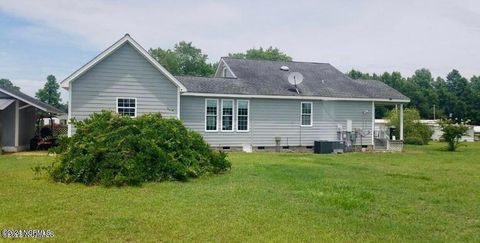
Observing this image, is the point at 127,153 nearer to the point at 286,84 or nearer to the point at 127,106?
the point at 127,106

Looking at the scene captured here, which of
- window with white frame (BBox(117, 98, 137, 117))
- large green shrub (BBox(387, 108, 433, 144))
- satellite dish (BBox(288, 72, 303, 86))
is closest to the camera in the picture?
window with white frame (BBox(117, 98, 137, 117))

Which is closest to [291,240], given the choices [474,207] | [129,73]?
[474,207]

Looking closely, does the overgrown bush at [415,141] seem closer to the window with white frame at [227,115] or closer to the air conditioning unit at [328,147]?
the air conditioning unit at [328,147]

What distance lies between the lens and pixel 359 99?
77.7ft

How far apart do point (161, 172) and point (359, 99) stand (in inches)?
614

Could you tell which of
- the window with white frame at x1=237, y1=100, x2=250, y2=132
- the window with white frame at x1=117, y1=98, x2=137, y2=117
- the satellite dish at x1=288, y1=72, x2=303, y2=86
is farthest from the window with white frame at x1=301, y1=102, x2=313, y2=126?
Result: the window with white frame at x1=117, y1=98, x2=137, y2=117

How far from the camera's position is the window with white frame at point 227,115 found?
21.6 m

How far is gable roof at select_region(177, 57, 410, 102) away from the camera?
2199cm

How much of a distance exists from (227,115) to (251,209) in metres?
14.4

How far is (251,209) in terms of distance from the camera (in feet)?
24.0

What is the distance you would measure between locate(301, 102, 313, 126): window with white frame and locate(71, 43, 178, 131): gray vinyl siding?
7172 millimetres

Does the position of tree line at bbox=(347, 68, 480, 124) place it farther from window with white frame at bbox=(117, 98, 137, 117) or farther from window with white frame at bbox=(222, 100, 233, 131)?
window with white frame at bbox=(117, 98, 137, 117)

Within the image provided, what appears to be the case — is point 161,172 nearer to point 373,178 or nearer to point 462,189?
point 373,178

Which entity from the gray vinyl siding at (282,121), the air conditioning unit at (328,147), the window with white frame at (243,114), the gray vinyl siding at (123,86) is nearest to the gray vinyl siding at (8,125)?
the gray vinyl siding at (123,86)
